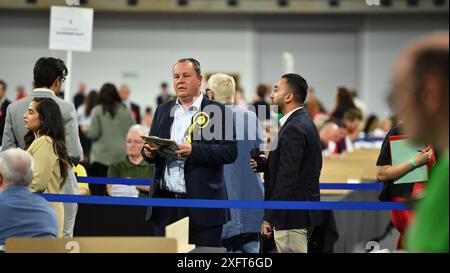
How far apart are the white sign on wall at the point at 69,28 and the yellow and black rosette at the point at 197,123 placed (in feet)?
9.31

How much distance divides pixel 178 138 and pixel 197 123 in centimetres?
17

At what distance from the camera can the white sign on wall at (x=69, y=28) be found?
802 cm

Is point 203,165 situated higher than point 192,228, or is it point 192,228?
point 203,165

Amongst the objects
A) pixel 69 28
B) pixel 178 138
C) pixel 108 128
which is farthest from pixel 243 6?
A: pixel 178 138

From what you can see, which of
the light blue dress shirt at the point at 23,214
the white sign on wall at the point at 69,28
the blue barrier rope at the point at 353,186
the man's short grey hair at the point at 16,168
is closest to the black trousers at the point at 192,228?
the light blue dress shirt at the point at 23,214

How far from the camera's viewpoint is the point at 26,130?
19.6ft

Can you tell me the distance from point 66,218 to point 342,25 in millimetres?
20511

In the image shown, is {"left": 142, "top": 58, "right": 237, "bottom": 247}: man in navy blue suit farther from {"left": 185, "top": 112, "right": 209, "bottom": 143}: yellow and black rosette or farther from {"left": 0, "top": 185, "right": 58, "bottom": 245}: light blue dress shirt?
{"left": 0, "top": 185, "right": 58, "bottom": 245}: light blue dress shirt

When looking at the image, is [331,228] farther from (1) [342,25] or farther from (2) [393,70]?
(1) [342,25]

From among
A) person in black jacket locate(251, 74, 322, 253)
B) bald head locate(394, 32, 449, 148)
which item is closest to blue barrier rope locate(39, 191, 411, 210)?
person in black jacket locate(251, 74, 322, 253)

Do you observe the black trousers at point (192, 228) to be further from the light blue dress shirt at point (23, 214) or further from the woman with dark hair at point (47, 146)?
the light blue dress shirt at point (23, 214)

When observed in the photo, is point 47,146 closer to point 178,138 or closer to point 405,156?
point 178,138
